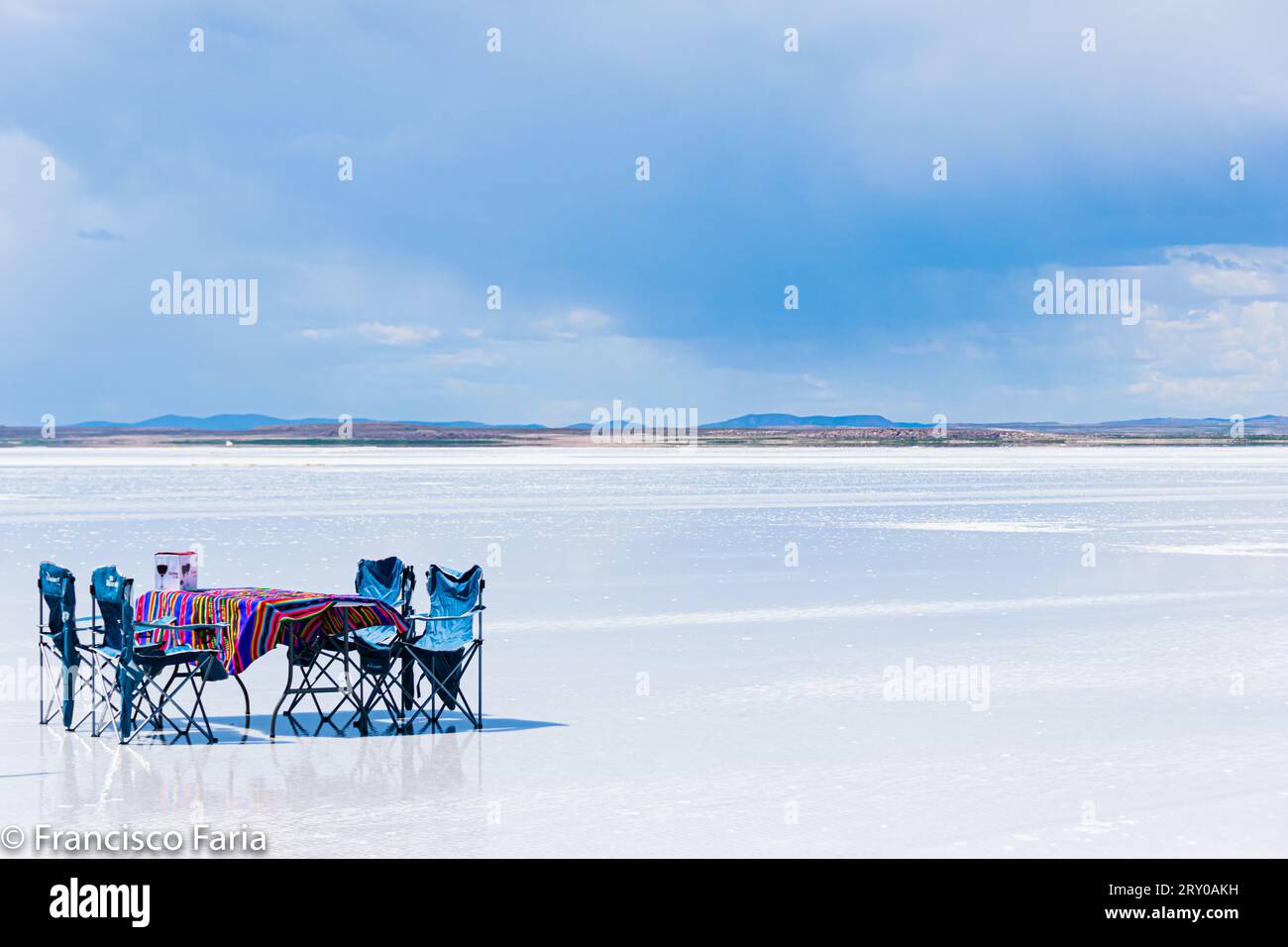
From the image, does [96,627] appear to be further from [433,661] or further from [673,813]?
[673,813]

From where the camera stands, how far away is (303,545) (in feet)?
78.4

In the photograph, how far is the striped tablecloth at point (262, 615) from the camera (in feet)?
31.5

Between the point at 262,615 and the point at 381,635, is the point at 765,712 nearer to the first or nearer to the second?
the point at 381,635

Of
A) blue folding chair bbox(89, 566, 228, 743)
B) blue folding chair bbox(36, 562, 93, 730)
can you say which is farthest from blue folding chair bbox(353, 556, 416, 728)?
blue folding chair bbox(36, 562, 93, 730)

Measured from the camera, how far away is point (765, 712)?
10430 millimetres

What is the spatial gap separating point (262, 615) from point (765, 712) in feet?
10.8

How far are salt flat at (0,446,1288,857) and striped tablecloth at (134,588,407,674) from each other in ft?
1.91

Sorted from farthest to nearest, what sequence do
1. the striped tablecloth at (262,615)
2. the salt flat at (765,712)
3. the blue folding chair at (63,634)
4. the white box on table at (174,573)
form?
the white box on table at (174,573) → the blue folding chair at (63,634) → the striped tablecloth at (262,615) → the salt flat at (765,712)

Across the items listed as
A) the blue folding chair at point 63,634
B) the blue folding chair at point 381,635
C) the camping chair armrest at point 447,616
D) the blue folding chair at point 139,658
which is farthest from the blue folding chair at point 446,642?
the blue folding chair at point 63,634

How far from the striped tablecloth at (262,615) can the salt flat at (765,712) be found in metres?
0.58

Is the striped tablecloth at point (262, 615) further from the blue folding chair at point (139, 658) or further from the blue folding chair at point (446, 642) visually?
the blue folding chair at point (446, 642)

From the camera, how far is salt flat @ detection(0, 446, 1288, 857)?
737 cm

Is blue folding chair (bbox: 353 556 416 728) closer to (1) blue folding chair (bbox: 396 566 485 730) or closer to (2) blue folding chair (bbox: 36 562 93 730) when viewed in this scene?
(1) blue folding chair (bbox: 396 566 485 730)
